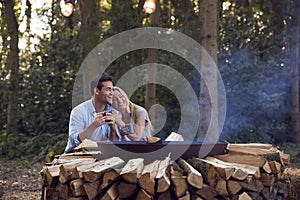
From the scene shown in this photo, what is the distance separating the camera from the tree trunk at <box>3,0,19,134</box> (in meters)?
10.2

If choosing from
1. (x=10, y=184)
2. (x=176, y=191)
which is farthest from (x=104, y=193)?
(x=10, y=184)

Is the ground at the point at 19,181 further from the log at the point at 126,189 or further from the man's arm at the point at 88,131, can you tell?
the log at the point at 126,189

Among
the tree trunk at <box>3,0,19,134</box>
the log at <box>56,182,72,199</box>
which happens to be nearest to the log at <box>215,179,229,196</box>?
the log at <box>56,182,72,199</box>

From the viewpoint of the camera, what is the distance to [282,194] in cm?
371

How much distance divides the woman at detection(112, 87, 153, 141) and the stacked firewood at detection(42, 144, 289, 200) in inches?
29.6

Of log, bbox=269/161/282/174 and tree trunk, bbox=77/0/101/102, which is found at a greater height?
tree trunk, bbox=77/0/101/102

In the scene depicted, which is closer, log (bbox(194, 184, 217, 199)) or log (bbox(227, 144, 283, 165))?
log (bbox(194, 184, 217, 199))

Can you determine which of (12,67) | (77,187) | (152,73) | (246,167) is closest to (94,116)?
(77,187)

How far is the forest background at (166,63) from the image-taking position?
9320 millimetres

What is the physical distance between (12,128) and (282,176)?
7713mm

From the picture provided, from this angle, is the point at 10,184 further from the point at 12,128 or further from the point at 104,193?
the point at 12,128

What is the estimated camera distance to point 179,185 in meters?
2.84

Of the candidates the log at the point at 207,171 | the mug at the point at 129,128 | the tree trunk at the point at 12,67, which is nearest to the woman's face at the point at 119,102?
the mug at the point at 129,128

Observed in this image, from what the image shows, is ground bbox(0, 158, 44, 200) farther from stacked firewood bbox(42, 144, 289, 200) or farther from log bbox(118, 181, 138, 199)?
log bbox(118, 181, 138, 199)
